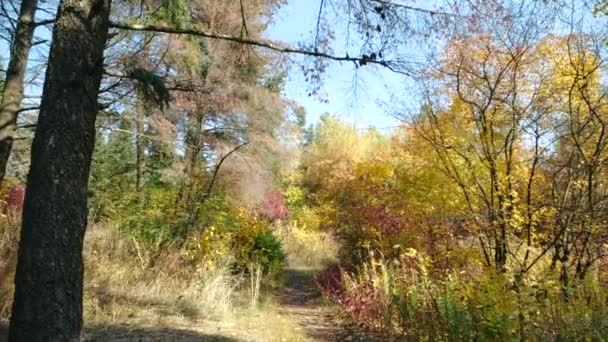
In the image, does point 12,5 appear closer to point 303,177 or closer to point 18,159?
point 18,159

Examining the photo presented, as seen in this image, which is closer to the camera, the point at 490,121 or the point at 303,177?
the point at 490,121

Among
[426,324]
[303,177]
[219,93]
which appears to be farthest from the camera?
[303,177]

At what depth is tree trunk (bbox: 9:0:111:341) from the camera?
3182 mm

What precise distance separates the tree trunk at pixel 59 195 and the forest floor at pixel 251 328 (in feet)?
6.27

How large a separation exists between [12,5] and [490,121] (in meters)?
6.05

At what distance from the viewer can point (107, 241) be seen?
7816 mm

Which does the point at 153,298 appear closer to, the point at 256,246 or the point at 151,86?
the point at 151,86

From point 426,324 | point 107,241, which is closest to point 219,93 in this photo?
point 107,241

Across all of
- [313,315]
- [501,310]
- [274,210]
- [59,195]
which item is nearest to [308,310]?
[313,315]

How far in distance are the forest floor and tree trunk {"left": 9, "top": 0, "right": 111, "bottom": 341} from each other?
75.2 inches

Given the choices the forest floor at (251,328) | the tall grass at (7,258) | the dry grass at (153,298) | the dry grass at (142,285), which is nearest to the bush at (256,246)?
the forest floor at (251,328)

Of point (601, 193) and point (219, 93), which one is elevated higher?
point (219, 93)

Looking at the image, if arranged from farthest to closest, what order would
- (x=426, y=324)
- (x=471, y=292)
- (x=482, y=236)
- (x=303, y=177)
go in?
(x=303, y=177) < (x=482, y=236) < (x=426, y=324) < (x=471, y=292)

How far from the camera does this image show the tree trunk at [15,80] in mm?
6250
